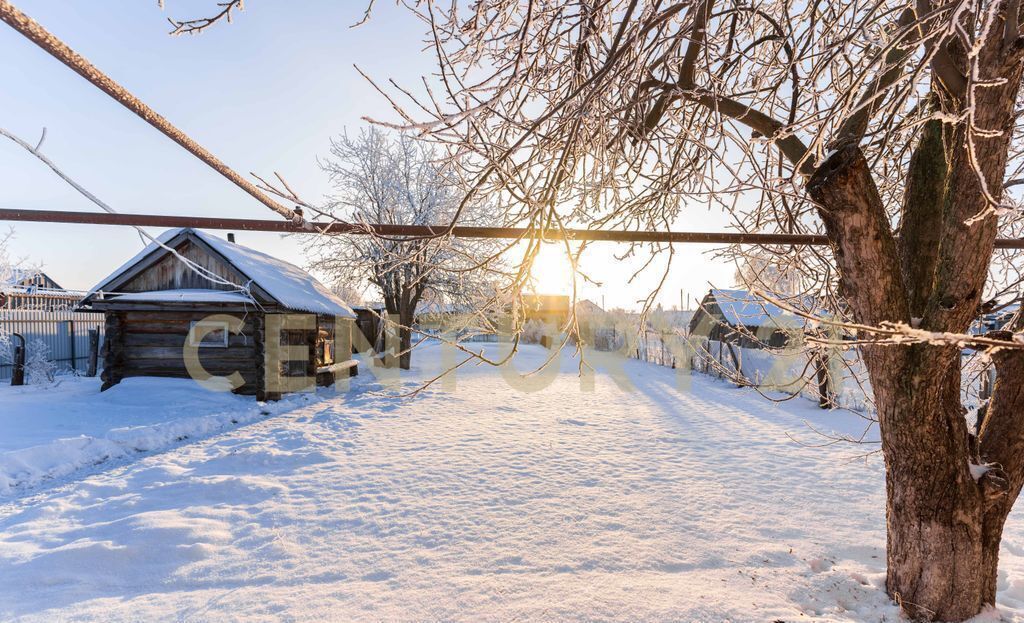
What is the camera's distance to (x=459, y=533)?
4.02 metres

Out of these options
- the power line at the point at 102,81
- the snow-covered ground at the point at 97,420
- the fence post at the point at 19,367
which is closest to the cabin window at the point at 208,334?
the snow-covered ground at the point at 97,420

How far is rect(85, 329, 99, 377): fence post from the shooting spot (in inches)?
520

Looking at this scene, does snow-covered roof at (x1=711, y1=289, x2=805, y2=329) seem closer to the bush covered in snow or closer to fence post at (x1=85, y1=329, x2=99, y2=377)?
fence post at (x1=85, y1=329, x2=99, y2=377)

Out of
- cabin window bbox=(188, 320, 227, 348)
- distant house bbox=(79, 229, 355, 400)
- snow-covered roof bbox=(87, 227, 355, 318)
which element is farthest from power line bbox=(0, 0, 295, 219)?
cabin window bbox=(188, 320, 227, 348)

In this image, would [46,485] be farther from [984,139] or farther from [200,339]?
[984,139]

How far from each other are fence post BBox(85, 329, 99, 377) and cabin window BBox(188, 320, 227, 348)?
6146mm

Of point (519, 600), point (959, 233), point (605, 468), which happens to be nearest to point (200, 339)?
point (605, 468)

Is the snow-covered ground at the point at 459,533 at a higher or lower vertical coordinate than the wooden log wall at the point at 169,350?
lower

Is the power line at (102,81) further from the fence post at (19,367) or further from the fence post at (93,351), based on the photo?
the fence post at (93,351)

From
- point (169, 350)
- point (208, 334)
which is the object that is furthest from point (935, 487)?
point (169, 350)

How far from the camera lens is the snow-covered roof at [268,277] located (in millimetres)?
9883

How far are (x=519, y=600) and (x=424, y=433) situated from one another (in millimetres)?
5403

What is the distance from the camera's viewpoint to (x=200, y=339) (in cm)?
1021

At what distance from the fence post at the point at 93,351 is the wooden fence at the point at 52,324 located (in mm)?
180
